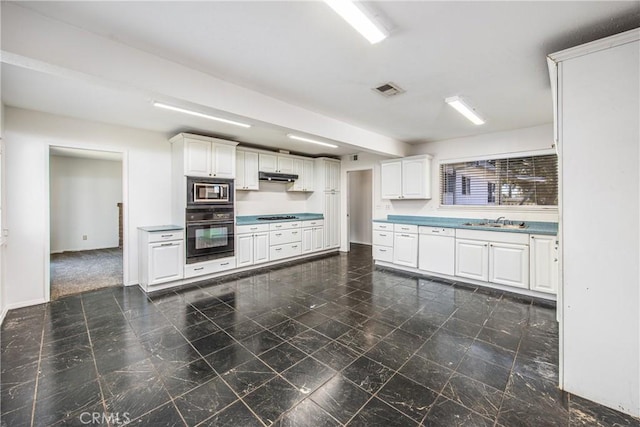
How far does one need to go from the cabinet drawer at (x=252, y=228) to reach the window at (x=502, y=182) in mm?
3581

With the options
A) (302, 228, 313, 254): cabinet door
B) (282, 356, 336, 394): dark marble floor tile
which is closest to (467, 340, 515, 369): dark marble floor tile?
(282, 356, 336, 394): dark marble floor tile

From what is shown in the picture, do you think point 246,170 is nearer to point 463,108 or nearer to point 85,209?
point 463,108

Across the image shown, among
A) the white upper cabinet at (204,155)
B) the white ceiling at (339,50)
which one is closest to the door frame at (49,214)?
the white ceiling at (339,50)

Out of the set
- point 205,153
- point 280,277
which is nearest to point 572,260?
point 280,277

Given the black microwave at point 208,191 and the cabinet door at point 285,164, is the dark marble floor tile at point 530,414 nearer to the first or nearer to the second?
the black microwave at point 208,191

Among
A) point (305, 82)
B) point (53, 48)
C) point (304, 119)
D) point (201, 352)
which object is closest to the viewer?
point (53, 48)

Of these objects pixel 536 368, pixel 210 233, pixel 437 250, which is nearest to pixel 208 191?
pixel 210 233

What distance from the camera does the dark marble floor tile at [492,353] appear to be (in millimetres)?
2152

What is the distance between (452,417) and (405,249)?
3382 millimetres

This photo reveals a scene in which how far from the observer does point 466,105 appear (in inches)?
124

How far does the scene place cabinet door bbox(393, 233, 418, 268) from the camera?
4.71m

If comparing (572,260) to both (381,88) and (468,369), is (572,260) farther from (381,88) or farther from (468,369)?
(381,88)

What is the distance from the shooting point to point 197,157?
4.20 meters

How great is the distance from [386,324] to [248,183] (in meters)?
3.75
